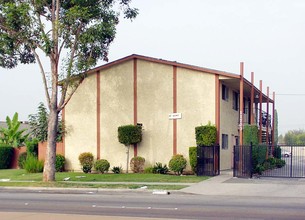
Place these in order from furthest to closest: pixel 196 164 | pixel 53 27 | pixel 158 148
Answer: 1. pixel 158 148
2. pixel 196 164
3. pixel 53 27

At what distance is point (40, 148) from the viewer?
33.8 metres

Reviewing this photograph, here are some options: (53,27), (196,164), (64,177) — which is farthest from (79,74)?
(196,164)

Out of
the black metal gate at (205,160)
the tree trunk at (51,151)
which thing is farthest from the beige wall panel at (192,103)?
the tree trunk at (51,151)

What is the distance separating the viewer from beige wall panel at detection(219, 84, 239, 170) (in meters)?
30.3

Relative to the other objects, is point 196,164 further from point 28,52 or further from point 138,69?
point 28,52

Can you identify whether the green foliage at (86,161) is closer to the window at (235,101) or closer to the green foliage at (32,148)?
the green foliage at (32,148)

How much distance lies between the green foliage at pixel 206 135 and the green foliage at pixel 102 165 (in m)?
5.84

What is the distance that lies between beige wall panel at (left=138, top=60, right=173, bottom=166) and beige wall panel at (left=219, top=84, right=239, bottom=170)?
→ 3.04m

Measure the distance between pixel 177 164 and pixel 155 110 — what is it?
145 inches

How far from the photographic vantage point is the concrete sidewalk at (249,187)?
20078mm

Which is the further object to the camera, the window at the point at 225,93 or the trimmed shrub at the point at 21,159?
the trimmed shrub at the point at 21,159

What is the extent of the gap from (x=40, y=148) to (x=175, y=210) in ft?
68.7

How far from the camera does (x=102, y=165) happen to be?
1192 inches

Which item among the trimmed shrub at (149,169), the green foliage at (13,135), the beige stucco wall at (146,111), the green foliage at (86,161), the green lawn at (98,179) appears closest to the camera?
the green lawn at (98,179)
